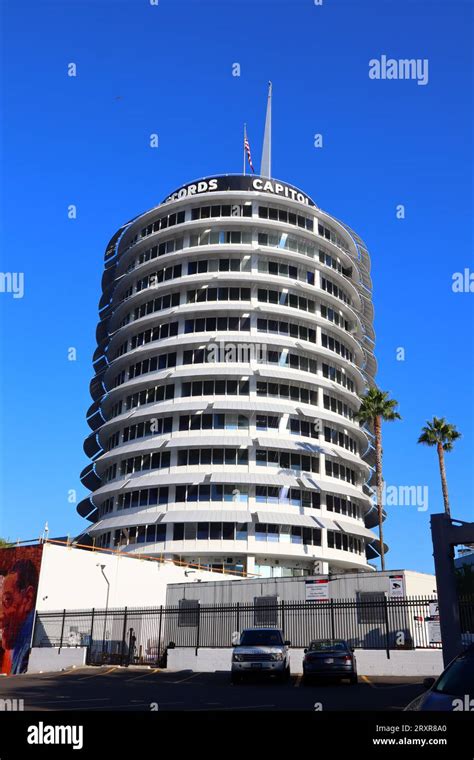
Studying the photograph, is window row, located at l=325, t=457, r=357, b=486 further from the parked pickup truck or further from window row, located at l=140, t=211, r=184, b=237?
the parked pickup truck

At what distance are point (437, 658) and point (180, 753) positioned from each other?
867 inches

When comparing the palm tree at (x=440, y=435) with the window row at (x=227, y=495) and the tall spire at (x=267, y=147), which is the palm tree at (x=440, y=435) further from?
the tall spire at (x=267, y=147)

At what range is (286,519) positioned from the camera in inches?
2190

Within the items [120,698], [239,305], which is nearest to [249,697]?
[120,698]

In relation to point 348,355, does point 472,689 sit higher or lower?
lower

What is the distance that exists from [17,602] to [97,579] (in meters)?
5.61

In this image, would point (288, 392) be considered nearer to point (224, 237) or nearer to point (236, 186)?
point (224, 237)

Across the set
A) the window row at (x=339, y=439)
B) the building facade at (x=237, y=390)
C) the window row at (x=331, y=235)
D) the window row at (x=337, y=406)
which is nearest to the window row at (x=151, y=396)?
→ the building facade at (x=237, y=390)

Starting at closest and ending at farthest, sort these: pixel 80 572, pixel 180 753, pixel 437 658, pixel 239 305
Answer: pixel 180 753 < pixel 437 658 < pixel 80 572 < pixel 239 305

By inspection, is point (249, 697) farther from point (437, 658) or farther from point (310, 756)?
point (310, 756)

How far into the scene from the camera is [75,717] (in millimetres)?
5512

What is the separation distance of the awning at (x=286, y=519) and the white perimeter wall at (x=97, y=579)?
7.65m

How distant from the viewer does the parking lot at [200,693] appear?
14.9 m

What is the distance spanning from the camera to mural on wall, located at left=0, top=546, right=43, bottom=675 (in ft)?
116
